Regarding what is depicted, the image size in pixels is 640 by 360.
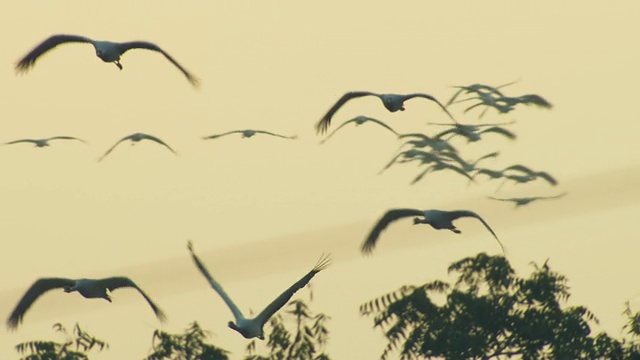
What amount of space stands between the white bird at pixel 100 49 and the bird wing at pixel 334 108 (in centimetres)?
396

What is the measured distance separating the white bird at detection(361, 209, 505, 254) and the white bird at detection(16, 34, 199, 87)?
3945 millimetres

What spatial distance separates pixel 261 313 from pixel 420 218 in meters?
3.57

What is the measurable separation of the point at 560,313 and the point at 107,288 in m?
10.2

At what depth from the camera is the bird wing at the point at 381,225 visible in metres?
36.0

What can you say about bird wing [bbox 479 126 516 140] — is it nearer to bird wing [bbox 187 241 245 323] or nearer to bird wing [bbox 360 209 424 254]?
bird wing [bbox 360 209 424 254]

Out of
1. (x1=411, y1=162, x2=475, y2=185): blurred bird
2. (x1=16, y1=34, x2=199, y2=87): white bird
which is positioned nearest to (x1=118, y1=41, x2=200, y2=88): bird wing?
(x1=16, y1=34, x2=199, y2=87): white bird

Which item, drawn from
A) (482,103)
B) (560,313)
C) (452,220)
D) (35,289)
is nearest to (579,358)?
(560,313)

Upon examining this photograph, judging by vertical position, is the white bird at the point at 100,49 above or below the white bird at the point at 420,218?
above

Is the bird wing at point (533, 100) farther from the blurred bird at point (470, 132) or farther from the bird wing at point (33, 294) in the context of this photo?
the bird wing at point (33, 294)

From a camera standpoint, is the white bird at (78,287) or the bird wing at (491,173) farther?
the bird wing at (491,173)

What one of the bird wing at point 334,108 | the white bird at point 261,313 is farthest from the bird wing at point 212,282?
the bird wing at point 334,108

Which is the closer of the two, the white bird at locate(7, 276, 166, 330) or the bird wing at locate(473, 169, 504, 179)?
the white bird at locate(7, 276, 166, 330)

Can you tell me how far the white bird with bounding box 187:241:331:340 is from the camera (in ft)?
102

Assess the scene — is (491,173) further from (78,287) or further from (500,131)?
(78,287)
